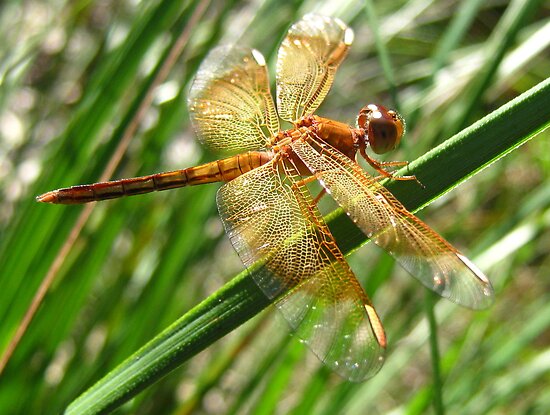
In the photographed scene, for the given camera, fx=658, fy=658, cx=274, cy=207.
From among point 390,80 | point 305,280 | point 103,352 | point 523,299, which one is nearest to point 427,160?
point 305,280

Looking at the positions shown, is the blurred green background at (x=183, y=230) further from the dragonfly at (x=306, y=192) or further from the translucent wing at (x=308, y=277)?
the translucent wing at (x=308, y=277)

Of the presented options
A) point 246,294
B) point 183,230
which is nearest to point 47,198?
point 183,230

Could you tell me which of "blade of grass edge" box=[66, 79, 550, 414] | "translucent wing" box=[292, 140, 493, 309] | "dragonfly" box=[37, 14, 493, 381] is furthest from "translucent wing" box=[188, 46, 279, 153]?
"blade of grass edge" box=[66, 79, 550, 414]

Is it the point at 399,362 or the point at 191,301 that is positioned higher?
the point at 191,301

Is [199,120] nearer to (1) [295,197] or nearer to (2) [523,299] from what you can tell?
(1) [295,197]

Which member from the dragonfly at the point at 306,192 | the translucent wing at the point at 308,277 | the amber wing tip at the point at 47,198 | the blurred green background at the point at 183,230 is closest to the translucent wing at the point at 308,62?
the dragonfly at the point at 306,192

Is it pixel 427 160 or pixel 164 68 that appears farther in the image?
pixel 164 68

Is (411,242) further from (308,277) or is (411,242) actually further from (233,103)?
(233,103)
